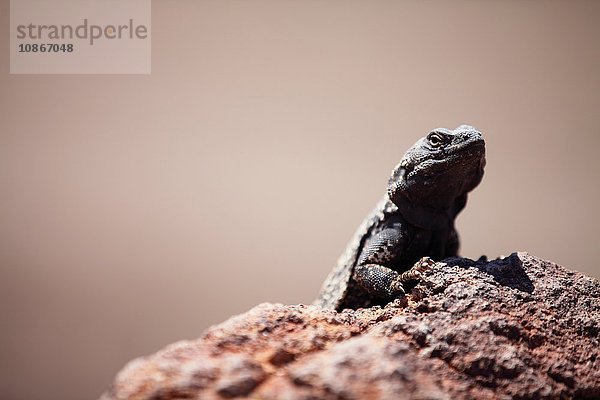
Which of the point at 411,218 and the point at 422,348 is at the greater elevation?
the point at 411,218

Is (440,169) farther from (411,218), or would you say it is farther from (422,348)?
(422,348)

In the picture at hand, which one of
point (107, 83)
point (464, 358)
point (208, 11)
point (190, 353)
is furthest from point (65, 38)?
point (464, 358)

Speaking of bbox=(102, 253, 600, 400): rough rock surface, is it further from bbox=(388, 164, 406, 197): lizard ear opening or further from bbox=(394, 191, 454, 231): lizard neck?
bbox=(388, 164, 406, 197): lizard ear opening

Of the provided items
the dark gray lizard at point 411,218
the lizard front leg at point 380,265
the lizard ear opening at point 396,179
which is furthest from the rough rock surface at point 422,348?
the lizard ear opening at point 396,179

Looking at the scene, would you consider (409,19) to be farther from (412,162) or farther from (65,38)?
(65,38)

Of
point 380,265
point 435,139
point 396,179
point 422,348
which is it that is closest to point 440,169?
point 435,139

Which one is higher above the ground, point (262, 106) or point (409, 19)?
point (409, 19)
